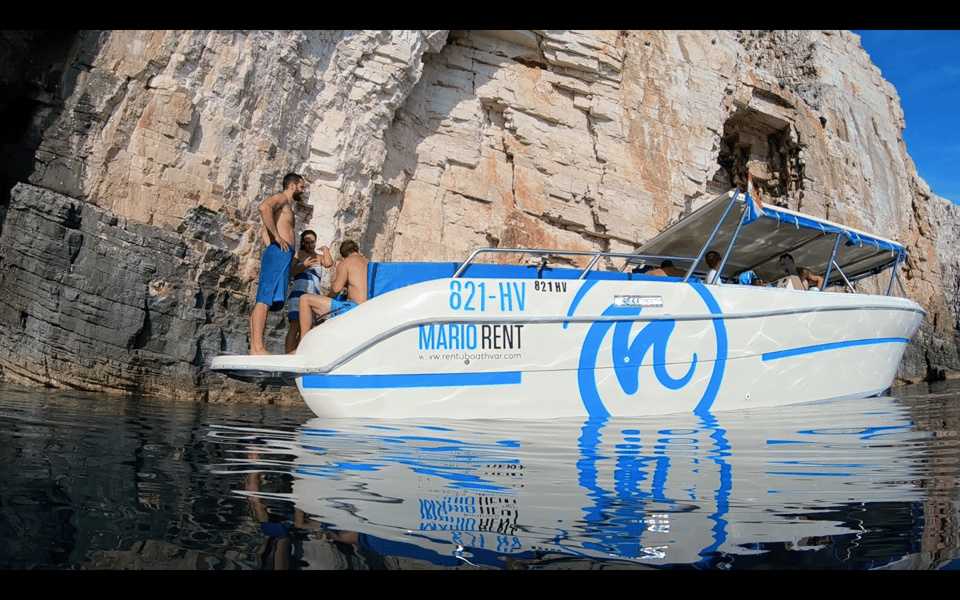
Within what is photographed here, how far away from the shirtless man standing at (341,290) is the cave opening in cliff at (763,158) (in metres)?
12.7

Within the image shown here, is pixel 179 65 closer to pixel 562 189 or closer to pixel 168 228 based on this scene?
pixel 168 228

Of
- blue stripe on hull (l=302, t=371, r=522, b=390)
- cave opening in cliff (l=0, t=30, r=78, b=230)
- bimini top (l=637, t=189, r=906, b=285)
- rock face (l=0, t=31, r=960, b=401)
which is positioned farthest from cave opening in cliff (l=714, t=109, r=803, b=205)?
cave opening in cliff (l=0, t=30, r=78, b=230)

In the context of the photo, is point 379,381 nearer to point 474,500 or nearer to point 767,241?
point 474,500

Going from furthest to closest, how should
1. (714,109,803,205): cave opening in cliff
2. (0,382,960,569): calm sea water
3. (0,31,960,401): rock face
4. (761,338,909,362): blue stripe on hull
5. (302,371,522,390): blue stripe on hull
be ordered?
(714,109,803,205): cave opening in cliff → (0,31,960,401): rock face → (761,338,909,362): blue stripe on hull → (302,371,522,390): blue stripe on hull → (0,382,960,569): calm sea water

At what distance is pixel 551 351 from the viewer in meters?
4.38

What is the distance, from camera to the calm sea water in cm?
130

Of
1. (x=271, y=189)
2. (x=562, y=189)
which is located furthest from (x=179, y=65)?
(x=562, y=189)

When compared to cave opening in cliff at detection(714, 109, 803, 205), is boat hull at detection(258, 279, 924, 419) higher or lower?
lower

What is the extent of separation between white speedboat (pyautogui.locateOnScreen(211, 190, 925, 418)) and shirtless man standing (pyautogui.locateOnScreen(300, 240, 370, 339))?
0.10 meters

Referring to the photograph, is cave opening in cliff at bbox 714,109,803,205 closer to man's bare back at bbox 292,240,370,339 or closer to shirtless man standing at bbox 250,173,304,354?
man's bare back at bbox 292,240,370,339

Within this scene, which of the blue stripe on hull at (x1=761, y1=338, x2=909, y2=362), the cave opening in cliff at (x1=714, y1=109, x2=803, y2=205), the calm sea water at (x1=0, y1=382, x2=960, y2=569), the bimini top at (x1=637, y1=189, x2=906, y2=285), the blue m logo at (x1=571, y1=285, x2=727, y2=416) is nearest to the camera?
the calm sea water at (x1=0, y1=382, x2=960, y2=569)

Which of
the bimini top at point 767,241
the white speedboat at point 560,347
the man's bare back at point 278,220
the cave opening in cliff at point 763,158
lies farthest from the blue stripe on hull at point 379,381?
the cave opening in cliff at point 763,158

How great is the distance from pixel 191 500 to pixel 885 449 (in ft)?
9.15

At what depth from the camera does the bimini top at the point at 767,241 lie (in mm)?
5258
